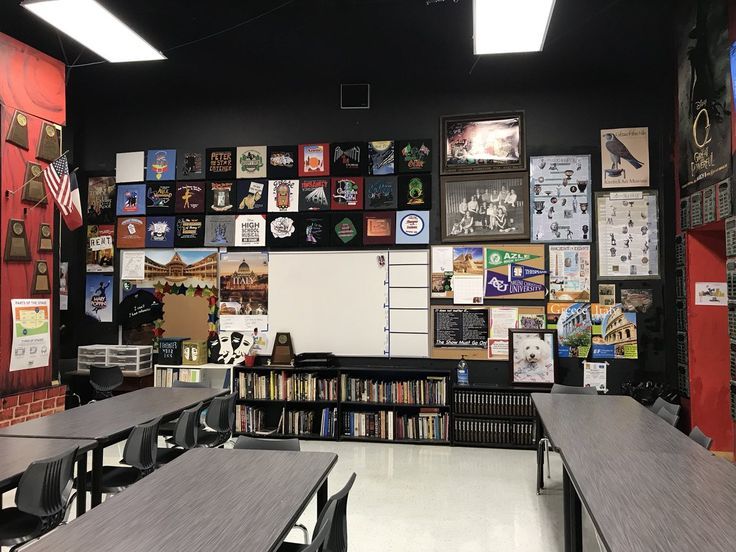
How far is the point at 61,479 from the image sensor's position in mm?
2635

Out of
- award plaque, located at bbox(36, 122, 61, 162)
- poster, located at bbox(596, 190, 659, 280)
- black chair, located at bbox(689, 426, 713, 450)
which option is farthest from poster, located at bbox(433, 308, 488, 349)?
award plaque, located at bbox(36, 122, 61, 162)

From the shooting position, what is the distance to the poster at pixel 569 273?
5.84m

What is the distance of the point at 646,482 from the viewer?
233 centimetres

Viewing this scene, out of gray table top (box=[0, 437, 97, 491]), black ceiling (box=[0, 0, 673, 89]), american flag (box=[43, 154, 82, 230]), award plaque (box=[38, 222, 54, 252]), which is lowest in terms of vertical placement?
gray table top (box=[0, 437, 97, 491])

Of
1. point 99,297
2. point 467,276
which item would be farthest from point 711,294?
point 99,297

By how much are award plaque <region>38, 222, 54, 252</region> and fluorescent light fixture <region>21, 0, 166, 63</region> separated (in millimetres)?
1807

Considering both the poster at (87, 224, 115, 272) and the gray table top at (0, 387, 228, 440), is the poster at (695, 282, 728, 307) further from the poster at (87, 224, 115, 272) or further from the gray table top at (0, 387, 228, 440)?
the poster at (87, 224, 115, 272)

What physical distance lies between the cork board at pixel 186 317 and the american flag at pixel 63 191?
185 centimetres

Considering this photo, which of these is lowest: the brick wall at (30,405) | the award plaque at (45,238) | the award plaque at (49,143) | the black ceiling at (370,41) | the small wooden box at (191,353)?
the brick wall at (30,405)

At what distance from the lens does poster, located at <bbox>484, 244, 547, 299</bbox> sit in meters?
5.91

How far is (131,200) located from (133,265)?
0.87 m

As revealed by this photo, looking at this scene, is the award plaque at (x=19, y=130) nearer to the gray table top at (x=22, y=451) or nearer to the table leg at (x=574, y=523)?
the gray table top at (x=22, y=451)

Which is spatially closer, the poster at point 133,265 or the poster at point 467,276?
the poster at point 467,276

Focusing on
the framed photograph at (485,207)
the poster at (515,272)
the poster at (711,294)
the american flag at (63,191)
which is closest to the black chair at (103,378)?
the american flag at (63,191)
